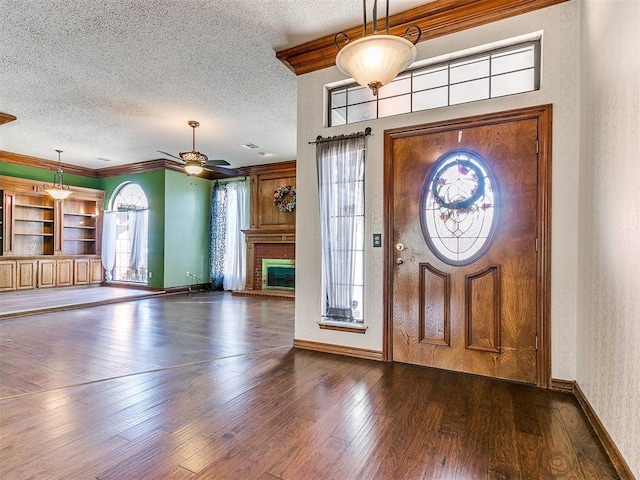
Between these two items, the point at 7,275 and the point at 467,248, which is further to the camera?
the point at 7,275

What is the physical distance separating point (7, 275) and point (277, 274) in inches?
215

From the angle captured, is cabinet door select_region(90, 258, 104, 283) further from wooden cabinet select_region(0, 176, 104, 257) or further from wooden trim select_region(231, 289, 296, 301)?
wooden trim select_region(231, 289, 296, 301)

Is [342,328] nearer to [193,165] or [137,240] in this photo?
[193,165]

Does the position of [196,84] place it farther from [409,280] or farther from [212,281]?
[212,281]

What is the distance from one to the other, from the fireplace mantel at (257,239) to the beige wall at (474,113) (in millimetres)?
4049

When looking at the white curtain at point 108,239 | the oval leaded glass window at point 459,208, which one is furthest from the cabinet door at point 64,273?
the oval leaded glass window at point 459,208

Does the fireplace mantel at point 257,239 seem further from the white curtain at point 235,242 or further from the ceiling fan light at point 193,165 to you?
the ceiling fan light at point 193,165

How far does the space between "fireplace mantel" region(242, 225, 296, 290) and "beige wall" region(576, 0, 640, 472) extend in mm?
5771

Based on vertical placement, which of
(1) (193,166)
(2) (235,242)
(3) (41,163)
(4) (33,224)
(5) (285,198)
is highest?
(3) (41,163)

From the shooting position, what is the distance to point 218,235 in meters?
8.70

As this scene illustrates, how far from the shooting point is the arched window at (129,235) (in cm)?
834

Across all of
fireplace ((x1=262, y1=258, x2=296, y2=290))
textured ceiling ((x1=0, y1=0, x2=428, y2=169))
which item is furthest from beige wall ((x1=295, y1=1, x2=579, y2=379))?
fireplace ((x1=262, y1=258, x2=296, y2=290))

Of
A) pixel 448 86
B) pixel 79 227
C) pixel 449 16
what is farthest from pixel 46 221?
pixel 449 16

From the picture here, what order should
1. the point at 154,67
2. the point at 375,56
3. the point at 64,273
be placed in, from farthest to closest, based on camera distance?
the point at 64,273 < the point at 154,67 < the point at 375,56
